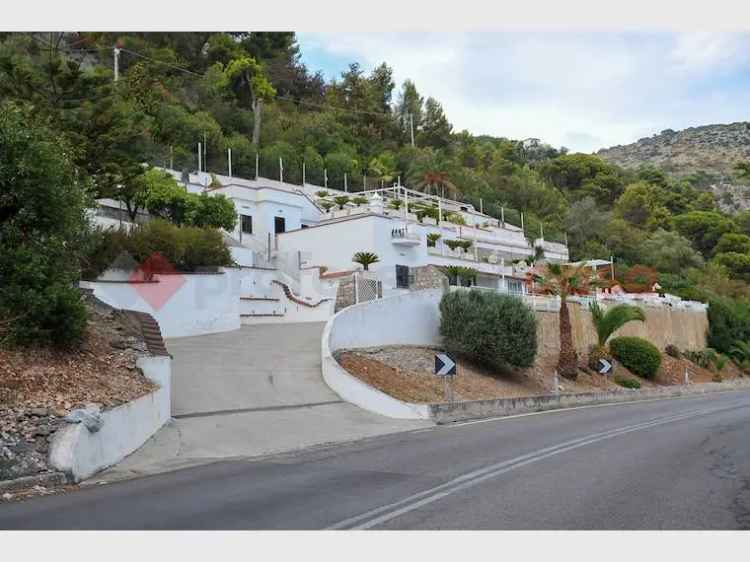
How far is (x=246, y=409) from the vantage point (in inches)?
690

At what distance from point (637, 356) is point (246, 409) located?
26.2 metres

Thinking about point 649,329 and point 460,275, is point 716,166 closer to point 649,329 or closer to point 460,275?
point 649,329

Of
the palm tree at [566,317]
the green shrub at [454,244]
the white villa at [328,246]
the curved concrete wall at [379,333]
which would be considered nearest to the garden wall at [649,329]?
the palm tree at [566,317]

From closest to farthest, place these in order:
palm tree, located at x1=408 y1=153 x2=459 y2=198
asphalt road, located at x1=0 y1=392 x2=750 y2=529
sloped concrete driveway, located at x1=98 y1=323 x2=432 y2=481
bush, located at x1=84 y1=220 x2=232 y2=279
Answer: asphalt road, located at x1=0 y1=392 x2=750 y2=529 → sloped concrete driveway, located at x1=98 y1=323 x2=432 y2=481 → bush, located at x1=84 y1=220 x2=232 y2=279 → palm tree, located at x1=408 y1=153 x2=459 y2=198

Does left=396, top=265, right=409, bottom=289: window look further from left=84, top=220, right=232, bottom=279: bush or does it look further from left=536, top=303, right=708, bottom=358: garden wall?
left=84, top=220, right=232, bottom=279: bush

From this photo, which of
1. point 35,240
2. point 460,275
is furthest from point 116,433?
point 460,275

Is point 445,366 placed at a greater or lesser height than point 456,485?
lesser

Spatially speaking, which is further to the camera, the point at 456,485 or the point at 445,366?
the point at 445,366

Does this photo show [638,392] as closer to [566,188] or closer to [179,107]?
[179,107]

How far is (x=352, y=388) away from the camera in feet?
66.6

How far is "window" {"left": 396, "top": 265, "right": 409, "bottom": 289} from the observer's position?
43844 mm

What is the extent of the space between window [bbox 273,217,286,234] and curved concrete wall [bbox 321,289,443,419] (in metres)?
21.5

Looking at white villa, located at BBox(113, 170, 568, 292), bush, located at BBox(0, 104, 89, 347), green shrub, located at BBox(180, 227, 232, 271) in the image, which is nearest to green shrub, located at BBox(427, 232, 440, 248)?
white villa, located at BBox(113, 170, 568, 292)

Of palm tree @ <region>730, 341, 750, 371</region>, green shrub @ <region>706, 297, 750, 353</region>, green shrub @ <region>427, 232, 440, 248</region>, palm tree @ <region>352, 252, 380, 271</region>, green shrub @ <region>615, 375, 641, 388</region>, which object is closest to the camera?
green shrub @ <region>615, 375, 641, 388</region>
